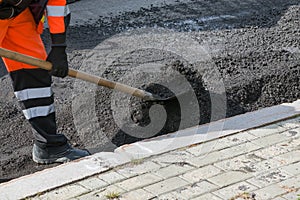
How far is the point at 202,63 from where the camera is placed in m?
6.70

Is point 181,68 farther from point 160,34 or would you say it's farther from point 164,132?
point 160,34

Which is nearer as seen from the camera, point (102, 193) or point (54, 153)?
point (102, 193)

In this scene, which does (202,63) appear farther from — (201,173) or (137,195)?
(137,195)

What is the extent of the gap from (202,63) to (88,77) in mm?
1766

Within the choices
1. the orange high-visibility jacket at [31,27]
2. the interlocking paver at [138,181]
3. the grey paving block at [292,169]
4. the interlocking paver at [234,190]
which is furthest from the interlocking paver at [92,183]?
the grey paving block at [292,169]

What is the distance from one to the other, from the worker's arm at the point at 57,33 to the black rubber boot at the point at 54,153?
1.88ft

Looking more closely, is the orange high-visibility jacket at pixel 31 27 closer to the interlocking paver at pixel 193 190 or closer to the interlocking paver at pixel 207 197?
the interlocking paver at pixel 193 190

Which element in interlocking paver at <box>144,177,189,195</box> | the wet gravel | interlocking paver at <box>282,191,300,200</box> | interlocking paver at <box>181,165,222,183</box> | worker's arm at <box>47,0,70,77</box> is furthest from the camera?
the wet gravel

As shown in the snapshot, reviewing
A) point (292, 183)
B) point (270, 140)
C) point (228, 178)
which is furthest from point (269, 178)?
point (270, 140)

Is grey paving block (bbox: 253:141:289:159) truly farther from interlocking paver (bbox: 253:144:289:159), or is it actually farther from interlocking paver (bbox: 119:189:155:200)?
interlocking paver (bbox: 119:189:155:200)

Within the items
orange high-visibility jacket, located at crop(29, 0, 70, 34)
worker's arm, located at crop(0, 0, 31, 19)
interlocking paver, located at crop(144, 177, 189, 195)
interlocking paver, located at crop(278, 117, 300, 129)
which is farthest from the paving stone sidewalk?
worker's arm, located at crop(0, 0, 31, 19)

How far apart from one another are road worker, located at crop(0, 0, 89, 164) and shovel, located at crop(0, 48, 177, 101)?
0.09 m

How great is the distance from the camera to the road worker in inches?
192

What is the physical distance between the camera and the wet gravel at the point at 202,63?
220 inches
